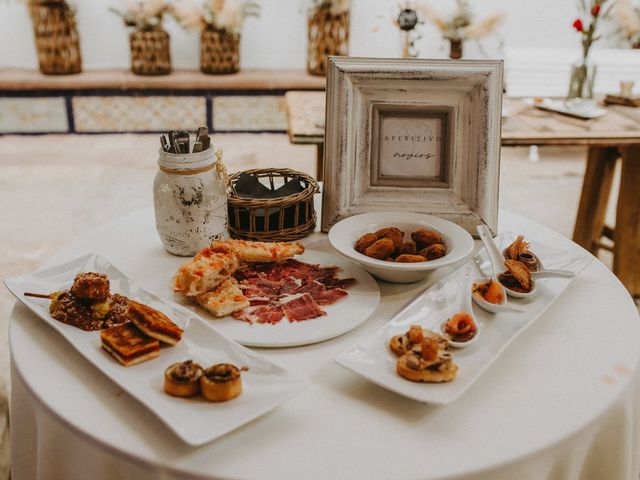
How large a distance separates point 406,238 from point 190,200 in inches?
16.5

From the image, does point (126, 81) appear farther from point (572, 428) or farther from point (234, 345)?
point (572, 428)

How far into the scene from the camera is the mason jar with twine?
1.22 meters

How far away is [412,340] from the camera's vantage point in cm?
95

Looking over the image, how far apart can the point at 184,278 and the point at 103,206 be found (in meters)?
→ 2.63

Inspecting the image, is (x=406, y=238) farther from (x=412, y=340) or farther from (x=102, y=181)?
(x=102, y=181)

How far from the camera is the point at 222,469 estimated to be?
2.47ft

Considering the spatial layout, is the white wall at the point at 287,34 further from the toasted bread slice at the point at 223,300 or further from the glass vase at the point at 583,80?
the toasted bread slice at the point at 223,300

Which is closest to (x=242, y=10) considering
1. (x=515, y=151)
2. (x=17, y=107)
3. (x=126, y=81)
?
(x=126, y=81)

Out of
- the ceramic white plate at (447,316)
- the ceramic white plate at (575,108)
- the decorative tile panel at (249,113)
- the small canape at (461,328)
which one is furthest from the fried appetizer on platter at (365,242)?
the decorative tile panel at (249,113)

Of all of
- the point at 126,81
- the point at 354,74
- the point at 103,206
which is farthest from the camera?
the point at 126,81

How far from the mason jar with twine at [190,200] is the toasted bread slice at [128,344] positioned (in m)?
0.32

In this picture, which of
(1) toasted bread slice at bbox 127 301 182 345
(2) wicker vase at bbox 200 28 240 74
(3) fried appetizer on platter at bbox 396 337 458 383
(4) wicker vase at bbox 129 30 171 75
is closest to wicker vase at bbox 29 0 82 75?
(4) wicker vase at bbox 129 30 171 75

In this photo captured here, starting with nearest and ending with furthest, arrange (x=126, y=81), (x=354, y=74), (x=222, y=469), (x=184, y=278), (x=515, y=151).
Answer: (x=222, y=469), (x=184, y=278), (x=354, y=74), (x=126, y=81), (x=515, y=151)

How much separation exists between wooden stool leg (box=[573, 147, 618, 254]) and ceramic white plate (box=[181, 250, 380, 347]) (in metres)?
1.98
